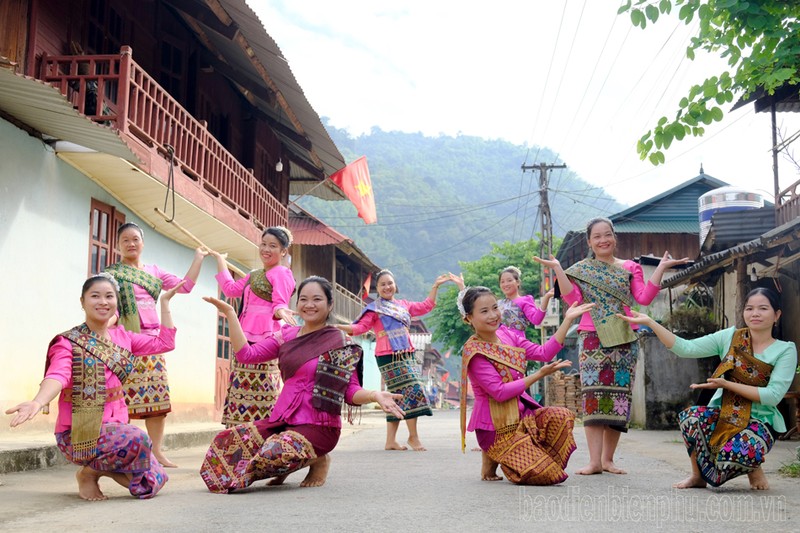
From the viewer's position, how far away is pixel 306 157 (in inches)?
807

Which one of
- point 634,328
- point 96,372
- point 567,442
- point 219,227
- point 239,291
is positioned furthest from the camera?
point 219,227

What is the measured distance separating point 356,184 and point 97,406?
557 inches

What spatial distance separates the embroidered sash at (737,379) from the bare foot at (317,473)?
223 cm

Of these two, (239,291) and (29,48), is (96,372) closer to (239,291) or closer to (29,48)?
(239,291)

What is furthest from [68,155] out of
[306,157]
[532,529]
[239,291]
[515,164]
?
[515,164]

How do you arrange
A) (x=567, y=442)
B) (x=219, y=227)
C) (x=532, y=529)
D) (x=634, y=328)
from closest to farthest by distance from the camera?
(x=532, y=529), (x=567, y=442), (x=634, y=328), (x=219, y=227)

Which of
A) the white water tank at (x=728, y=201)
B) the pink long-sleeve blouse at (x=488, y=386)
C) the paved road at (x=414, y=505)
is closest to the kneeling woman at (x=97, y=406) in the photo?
the paved road at (x=414, y=505)

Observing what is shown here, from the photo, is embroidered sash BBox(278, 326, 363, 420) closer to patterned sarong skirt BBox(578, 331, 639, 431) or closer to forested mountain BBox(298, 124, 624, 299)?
patterned sarong skirt BBox(578, 331, 639, 431)

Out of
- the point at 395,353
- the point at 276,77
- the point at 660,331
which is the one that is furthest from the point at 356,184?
the point at 660,331

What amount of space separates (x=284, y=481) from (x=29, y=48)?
232 inches

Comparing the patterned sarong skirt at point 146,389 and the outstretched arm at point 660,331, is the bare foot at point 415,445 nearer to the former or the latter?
the patterned sarong skirt at point 146,389

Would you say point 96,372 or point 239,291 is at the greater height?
point 239,291

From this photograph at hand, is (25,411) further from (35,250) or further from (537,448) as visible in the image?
(35,250)

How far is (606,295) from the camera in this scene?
19.5 ft
